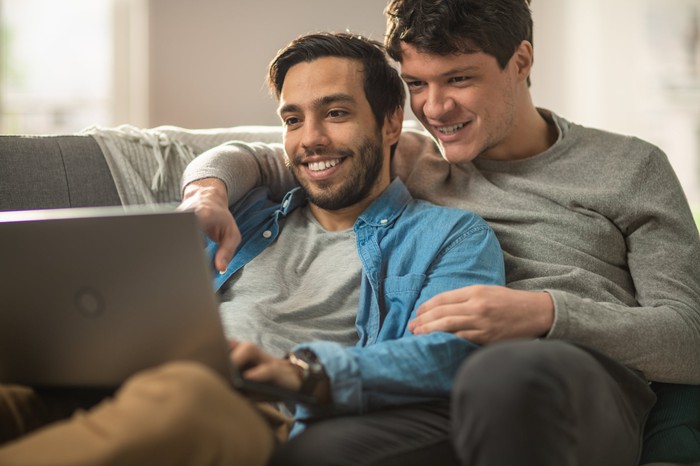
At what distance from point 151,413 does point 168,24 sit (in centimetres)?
316

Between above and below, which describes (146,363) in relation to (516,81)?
below

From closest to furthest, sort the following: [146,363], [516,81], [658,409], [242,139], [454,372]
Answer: [146,363]
[454,372]
[658,409]
[516,81]
[242,139]

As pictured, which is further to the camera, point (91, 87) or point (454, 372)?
point (91, 87)

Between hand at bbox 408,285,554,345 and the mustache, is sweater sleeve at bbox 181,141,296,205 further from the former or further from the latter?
hand at bbox 408,285,554,345

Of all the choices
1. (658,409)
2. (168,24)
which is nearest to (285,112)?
(658,409)

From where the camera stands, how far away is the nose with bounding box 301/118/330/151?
1.68 meters

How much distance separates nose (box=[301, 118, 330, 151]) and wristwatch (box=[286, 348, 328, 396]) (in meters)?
0.57

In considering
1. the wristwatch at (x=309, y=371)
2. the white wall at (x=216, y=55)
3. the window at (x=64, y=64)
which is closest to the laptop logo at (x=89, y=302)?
the wristwatch at (x=309, y=371)

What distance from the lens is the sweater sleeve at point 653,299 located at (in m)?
1.42

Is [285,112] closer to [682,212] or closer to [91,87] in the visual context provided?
[682,212]

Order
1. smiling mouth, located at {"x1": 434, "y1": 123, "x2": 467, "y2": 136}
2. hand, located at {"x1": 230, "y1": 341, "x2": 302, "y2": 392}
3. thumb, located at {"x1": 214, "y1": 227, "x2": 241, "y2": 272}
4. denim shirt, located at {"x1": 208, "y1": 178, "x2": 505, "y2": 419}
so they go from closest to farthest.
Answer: hand, located at {"x1": 230, "y1": 341, "x2": 302, "y2": 392} < denim shirt, located at {"x1": 208, "y1": 178, "x2": 505, "y2": 419} < thumb, located at {"x1": 214, "y1": 227, "x2": 241, "y2": 272} < smiling mouth, located at {"x1": 434, "y1": 123, "x2": 467, "y2": 136}

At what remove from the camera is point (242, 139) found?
204 cm

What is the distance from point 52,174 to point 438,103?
797 millimetres

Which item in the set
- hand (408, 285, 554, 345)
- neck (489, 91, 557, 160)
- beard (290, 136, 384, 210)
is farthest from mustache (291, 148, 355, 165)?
hand (408, 285, 554, 345)
